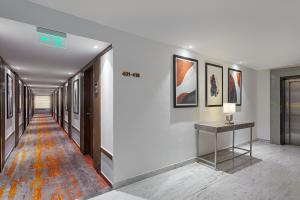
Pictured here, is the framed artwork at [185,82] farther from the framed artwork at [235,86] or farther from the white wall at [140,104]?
the framed artwork at [235,86]

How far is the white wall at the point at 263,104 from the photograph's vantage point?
5.73m

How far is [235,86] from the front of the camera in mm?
4969

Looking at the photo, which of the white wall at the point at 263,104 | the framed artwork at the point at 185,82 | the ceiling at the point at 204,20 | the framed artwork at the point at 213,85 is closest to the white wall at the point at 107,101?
the ceiling at the point at 204,20

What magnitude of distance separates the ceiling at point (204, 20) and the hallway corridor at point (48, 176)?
276 cm

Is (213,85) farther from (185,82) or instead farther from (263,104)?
(263,104)

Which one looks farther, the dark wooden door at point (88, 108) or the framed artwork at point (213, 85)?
the dark wooden door at point (88, 108)

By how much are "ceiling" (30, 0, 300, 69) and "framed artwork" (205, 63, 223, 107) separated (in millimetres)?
734

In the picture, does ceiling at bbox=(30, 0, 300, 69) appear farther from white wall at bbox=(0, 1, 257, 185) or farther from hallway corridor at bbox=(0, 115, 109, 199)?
hallway corridor at bbox=(0, 115, 109, 199)

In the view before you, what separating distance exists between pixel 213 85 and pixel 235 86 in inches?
47.1

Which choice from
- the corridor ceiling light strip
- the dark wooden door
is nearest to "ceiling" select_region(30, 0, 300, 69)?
the corridor ceiling light strip

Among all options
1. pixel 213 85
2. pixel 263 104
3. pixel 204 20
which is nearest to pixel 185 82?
pixel 213 85

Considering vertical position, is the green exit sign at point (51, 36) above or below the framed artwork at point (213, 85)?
above

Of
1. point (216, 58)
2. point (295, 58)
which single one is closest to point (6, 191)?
point (216, 58)

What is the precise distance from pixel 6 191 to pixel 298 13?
5.15 metres
